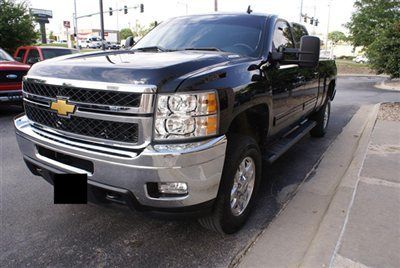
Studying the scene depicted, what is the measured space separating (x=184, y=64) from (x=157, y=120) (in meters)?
0.52

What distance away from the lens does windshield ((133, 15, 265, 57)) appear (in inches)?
149

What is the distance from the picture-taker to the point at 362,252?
9.04 feet

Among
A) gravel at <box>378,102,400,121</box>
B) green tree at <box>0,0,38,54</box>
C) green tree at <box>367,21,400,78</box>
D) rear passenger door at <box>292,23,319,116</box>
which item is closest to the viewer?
rear passenger door at <box>292,23,319,116</box>

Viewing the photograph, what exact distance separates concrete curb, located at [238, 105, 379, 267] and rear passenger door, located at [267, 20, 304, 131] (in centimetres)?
83

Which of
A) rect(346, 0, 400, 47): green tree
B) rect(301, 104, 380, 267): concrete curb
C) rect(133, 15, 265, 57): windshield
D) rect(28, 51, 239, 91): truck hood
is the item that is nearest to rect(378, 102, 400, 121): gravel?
rect(301, 104, 380, 267): concrete curb

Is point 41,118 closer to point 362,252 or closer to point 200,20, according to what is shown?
point 200,20

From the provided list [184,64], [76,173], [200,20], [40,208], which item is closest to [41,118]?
[76,173]

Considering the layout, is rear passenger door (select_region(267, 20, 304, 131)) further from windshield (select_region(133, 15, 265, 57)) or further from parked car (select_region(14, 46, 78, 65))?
parked car (select_region(14, 46, 78, 65))

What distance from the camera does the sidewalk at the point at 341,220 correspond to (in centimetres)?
273

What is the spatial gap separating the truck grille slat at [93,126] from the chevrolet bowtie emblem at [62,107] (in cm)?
5

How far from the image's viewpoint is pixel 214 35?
3.98 m

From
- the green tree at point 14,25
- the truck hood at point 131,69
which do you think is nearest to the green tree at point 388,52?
the truck hood at point 131,69

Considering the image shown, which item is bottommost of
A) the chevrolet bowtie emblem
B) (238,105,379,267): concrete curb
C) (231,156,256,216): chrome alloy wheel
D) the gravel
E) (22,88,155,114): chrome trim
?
(238,105,379,267): concrete curb

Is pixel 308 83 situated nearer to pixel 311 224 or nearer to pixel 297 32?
pixel 297 32
